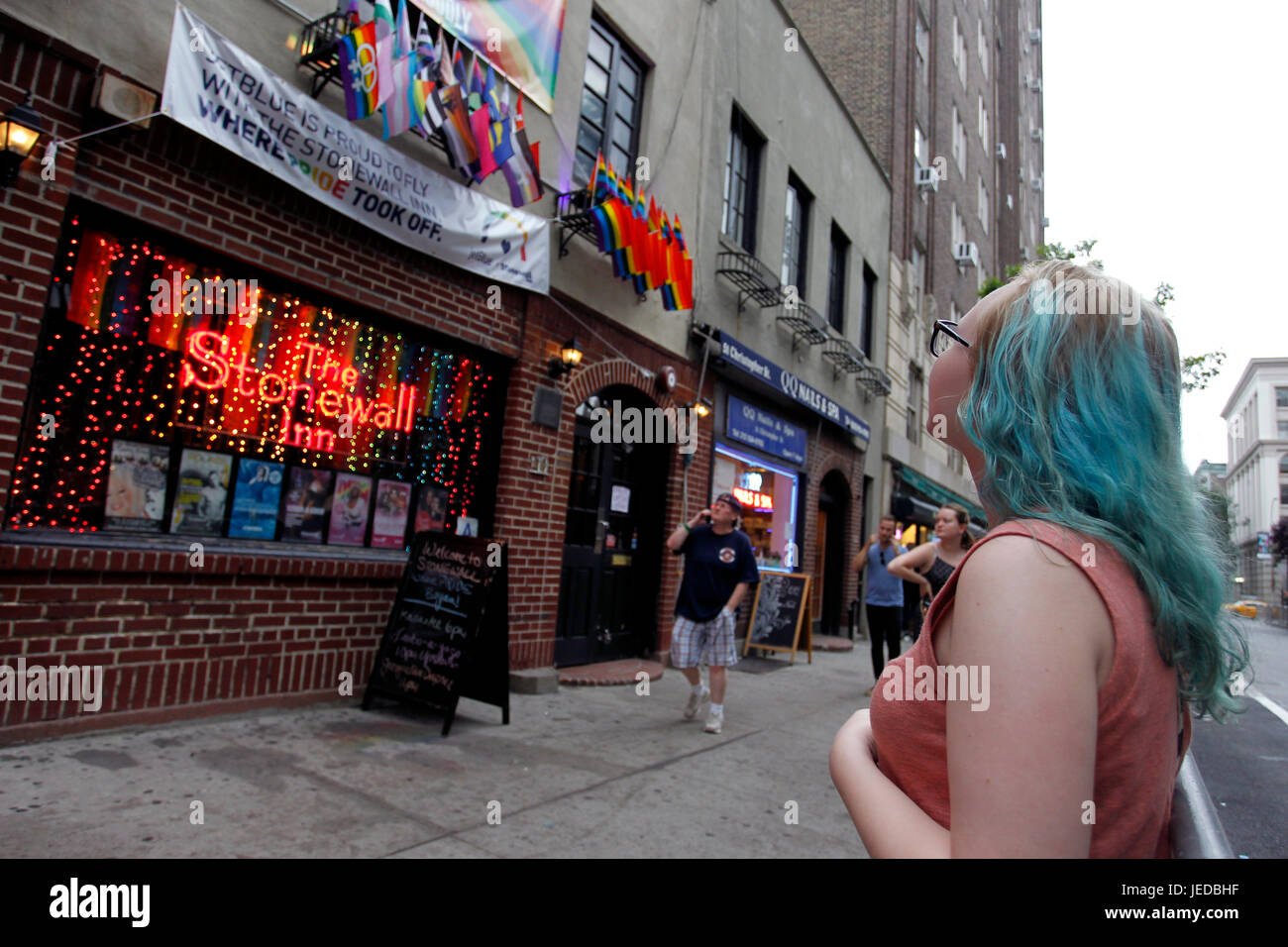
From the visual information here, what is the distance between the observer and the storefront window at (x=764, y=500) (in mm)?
10352

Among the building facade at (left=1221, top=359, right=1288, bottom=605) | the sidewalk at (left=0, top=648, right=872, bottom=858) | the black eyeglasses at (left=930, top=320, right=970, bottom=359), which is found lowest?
the sidewalk at (left=0, top=648, right=872, bottom=858)

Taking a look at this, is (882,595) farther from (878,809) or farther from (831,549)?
(878,809)

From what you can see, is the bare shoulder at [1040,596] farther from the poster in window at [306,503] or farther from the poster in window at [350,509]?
the poster in window at [350,509]

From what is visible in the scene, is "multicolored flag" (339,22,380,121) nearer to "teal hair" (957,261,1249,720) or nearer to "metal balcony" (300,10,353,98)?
"metal balcony" (300,10,353,98)

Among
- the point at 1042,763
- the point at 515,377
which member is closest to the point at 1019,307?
the point at 1042,763

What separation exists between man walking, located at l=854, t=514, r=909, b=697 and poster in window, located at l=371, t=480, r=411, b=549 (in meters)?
4.56

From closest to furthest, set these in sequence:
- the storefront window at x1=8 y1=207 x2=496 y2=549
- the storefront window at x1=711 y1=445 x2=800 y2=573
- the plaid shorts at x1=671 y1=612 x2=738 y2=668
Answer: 1. the storefront window at x1=8 y1=207 x2=496 y2=549
2. the plaid shorts at x1=671 y1=612 x2=738 y2=668
3. the storefront window at x1=711 y1=445 x2=800 y2=573

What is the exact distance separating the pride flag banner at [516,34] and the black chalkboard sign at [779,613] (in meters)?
6.57

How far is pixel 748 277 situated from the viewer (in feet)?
32.6

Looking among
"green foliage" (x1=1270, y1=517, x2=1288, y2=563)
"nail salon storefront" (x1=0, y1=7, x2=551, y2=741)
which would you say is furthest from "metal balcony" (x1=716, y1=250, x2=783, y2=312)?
"green foliage" (x1=1270, y1=517, x2=1288, y2=563)

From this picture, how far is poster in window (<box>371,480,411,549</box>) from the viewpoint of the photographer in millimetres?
5980

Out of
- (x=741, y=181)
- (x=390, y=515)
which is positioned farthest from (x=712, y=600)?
(x=741, y=181)

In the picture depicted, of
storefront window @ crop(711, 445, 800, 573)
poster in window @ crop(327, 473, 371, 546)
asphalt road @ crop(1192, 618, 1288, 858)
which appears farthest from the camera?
storefront window @ crop(711, 445, 800, 573)

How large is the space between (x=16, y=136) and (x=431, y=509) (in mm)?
3577
